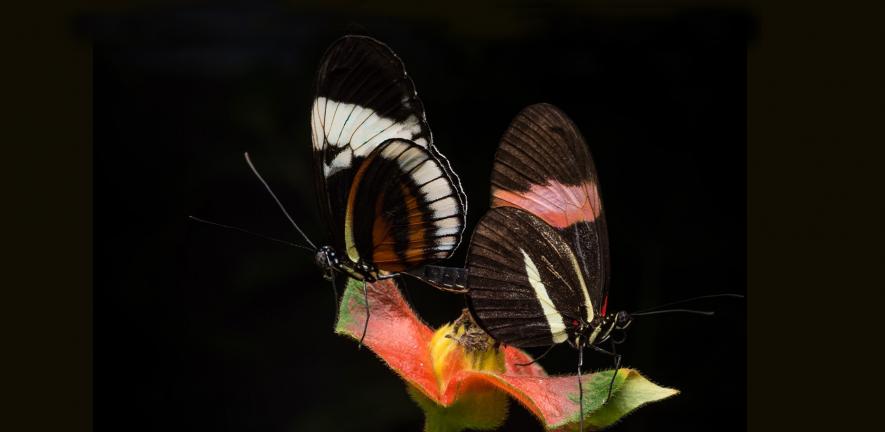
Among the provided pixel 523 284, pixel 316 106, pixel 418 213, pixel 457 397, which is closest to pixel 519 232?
pixel 523 284

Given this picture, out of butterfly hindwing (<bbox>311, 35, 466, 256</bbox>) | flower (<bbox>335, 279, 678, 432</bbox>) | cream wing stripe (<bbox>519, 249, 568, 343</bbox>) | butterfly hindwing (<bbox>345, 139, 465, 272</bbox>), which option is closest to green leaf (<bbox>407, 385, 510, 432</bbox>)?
flower (<bbox>335, 279, 678, 432</bbox>)

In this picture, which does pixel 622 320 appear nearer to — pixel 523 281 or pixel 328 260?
pixel 523 281

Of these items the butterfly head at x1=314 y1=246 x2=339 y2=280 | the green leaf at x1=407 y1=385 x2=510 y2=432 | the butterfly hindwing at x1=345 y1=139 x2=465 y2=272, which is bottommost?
the green leaf at x1=407 y1=385 x2=510 y2=432

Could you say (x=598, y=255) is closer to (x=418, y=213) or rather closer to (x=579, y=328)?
(x=579, y=328)

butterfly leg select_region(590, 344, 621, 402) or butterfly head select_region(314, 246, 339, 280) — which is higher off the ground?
butterfly head select_region(314, 246, 339, 280)

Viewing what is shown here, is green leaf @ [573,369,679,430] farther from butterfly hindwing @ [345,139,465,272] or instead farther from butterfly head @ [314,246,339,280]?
butterfly head @ [314,246,339,280]
